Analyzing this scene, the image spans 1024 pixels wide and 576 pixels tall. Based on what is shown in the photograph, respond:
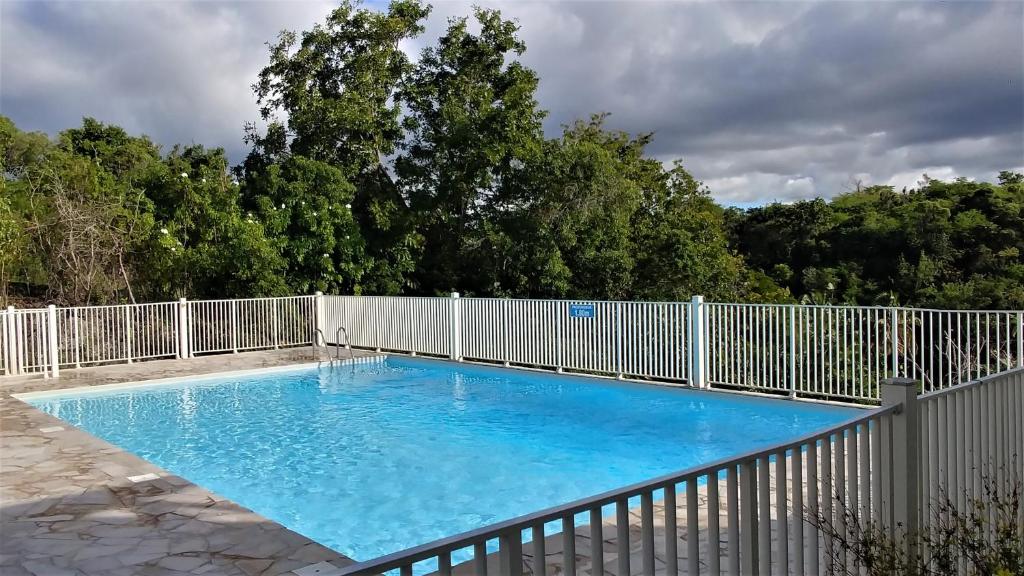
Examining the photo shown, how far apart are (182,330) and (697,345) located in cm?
1058

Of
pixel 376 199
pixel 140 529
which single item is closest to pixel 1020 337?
pixel 140 529

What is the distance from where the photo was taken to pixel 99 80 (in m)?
13.3

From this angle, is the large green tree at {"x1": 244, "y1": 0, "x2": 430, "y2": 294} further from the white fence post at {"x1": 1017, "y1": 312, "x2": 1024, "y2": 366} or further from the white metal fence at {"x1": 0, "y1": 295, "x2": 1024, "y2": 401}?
the white fence post at {"x1": 1017, "y1": 312, "x2": 1024, "y2": 366}

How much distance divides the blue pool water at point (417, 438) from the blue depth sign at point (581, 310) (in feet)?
3.34

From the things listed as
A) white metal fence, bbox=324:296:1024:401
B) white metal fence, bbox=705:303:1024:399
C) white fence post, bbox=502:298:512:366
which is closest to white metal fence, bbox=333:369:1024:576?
white metal fence, bbox=324:296:1024:401

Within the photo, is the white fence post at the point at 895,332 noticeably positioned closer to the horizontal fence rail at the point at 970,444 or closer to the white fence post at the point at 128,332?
the horizontal fence rail at the point at 970,444

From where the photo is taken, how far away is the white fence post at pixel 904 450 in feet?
10.2

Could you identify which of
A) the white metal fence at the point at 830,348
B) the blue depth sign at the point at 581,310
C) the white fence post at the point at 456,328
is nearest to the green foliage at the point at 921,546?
the white metal fence at the point at 830,348

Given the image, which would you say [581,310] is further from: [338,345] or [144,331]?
[144,331]

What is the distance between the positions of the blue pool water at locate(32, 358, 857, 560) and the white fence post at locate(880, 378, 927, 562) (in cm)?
328

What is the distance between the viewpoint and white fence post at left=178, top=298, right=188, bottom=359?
49.3 feet

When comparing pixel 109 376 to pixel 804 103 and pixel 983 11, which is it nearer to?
pixel 983 11

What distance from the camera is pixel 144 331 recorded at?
48.4ft

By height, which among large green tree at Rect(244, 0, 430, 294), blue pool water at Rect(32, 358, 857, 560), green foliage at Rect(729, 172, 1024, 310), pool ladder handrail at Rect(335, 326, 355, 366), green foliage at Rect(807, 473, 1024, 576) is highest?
large green tree at Rect(244, 0, 430, 294)
